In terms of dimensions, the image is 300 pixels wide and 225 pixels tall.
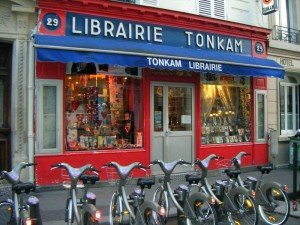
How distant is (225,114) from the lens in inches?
496

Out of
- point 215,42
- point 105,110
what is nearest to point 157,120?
point 105,110

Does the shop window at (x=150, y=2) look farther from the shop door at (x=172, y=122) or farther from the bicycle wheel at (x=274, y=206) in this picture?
the bicycle wheel at (x=274, y=206)

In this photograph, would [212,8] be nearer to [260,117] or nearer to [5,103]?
[260,117]

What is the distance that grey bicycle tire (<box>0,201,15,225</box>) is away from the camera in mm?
5138

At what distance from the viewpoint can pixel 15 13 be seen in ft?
29.0

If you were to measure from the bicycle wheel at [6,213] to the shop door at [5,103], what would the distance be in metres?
3.87

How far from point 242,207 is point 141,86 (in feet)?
17.5

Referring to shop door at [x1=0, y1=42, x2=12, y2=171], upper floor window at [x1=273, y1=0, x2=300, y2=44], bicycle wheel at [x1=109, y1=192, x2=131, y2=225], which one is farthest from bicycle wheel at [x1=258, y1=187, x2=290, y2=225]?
upper floor window at [x1=273, y1=0, x2=300, y2=44]

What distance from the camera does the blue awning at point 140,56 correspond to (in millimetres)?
8586

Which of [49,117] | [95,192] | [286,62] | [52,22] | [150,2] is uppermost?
[150,2]

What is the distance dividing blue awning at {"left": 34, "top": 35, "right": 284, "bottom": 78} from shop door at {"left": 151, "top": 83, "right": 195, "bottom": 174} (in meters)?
1.16

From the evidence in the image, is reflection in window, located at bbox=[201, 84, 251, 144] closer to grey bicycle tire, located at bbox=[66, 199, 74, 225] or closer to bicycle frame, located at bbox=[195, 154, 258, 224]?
bicycle frame, located at bbox=[195, 154, 258, 224]

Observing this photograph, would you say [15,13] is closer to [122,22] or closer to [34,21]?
[34,21]

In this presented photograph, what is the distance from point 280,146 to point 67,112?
7597 mm
